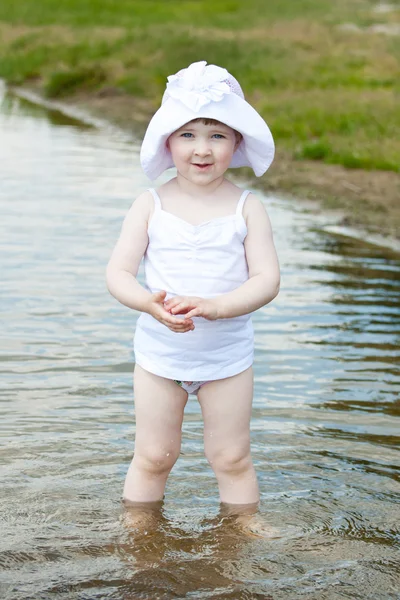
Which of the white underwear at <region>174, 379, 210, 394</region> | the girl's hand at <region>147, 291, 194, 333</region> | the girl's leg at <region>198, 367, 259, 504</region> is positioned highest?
the girl's hand at <region>147, 291, 194, 333</region>

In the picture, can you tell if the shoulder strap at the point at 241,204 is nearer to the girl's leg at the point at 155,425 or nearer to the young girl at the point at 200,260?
the young girl at the point at 200,260

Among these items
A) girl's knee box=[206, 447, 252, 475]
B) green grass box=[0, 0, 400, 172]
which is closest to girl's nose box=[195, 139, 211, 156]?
girl's knee box=[206, 447, 252, 475]

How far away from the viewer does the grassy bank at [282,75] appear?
47.5 feet

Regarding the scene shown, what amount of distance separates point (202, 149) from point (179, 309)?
2.06 feet

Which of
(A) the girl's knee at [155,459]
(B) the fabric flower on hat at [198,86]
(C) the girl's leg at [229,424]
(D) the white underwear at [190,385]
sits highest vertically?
(B) the fabric flower on hat at [198,86]

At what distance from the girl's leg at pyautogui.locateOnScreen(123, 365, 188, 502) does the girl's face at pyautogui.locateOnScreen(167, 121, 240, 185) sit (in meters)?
0.71

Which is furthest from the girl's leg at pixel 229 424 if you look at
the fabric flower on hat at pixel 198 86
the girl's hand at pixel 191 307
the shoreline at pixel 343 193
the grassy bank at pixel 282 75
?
the grassy bank at pixel 282 75

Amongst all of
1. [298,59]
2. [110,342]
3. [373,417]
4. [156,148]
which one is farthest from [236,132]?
[298,59]

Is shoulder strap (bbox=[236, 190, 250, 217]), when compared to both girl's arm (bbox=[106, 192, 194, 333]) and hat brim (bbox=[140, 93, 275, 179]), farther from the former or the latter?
girl's arm (bbox=[106, 192, 194, 333])

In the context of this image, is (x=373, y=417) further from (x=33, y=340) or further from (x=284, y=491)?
(x=33, y=340)

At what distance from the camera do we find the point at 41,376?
6422 mm

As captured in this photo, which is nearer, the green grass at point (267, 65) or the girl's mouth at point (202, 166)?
the girl's mouth at point (202, 166)

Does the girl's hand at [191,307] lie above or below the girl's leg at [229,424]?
above

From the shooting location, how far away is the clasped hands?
3855 millimetres
